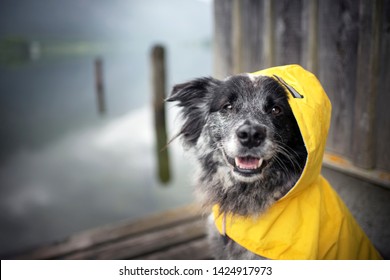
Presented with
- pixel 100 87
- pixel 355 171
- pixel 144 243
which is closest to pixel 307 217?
pixel 355 171

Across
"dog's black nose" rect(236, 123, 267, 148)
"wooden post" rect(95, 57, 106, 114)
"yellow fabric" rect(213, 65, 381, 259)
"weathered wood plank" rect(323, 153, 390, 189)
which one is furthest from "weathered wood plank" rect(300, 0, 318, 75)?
"wooden post" rect(95, 57, 106, 114)

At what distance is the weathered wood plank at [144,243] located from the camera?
3203mm

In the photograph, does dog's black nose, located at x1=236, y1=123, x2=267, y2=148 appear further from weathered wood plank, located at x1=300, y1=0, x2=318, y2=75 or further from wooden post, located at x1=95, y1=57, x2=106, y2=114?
wooden post, located at x1=95, y1=57, x2=106, y2=114

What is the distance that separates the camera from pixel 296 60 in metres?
2.87

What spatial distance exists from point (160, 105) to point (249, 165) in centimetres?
793

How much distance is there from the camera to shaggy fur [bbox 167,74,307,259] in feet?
6.06

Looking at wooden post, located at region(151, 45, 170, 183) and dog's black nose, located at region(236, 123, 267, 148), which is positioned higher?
dog's black nose, located at region(236, 123, 267, 148)

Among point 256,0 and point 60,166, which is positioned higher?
point 256,0

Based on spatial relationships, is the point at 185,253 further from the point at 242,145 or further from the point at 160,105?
the point at 160,105

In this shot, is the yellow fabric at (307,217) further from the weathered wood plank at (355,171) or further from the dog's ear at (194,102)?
the weathered wood plank at (355,171)

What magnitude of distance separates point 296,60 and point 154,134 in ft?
24.6

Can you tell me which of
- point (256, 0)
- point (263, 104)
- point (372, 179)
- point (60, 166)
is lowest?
point (60, 166)
